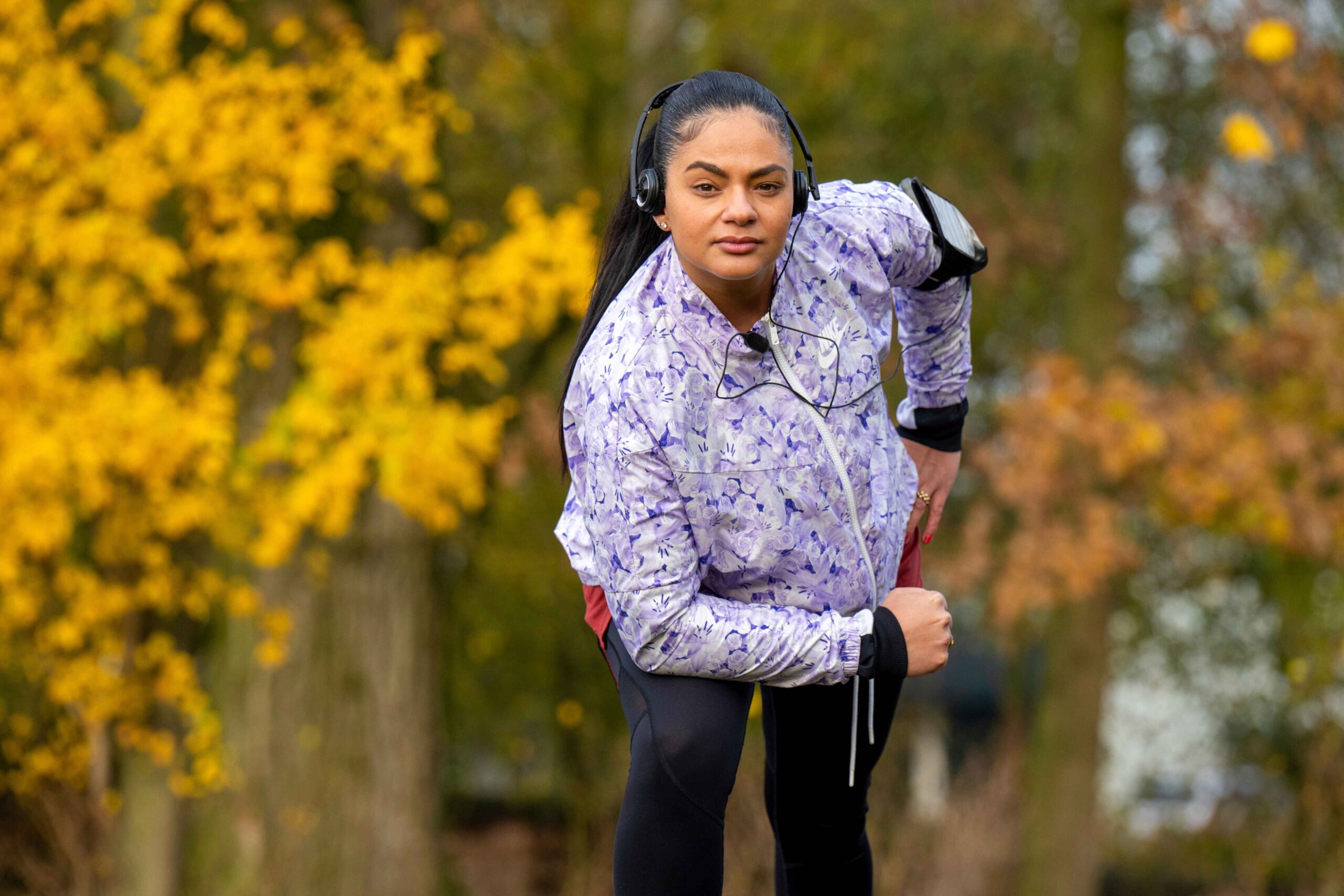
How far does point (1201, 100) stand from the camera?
8.66 metres

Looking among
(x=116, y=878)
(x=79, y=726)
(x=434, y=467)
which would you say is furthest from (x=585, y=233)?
(x=116, y=878)

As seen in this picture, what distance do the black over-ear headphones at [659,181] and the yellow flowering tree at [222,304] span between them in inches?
141

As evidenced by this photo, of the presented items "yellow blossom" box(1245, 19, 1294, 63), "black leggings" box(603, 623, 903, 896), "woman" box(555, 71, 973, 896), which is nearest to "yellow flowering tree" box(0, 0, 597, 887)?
"black leggings" box(603, 623, 903, 896)

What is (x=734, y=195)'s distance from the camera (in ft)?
6.06

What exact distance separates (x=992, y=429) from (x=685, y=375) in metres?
6.91

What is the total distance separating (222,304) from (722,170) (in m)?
4.66

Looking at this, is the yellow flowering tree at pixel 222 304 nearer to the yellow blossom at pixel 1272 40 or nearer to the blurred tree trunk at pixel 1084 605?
the blurred tree trunk at pixel 1084 605

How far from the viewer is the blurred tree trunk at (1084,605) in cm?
827

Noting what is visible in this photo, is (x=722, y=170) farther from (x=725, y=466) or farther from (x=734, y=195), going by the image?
(x=725, y=466)

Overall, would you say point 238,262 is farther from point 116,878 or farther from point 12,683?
point 116,878

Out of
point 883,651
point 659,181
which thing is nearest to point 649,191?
point 659,181

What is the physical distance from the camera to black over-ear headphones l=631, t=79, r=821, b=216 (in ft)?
6.34

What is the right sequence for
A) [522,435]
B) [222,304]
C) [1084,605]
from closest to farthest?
[222,304] < [522,435] < [1084,605]

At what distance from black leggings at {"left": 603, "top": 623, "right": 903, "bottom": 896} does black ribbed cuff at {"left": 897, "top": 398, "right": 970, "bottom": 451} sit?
1.38 ft
